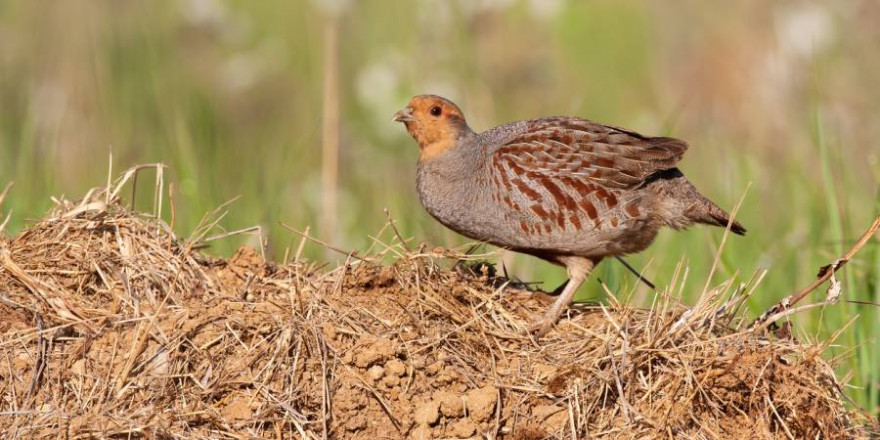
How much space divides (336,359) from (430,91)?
543 cm

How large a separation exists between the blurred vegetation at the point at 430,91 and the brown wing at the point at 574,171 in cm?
53

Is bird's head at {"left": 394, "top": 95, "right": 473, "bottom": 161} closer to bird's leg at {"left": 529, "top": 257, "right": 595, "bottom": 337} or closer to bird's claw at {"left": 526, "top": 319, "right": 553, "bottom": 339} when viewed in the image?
bird's leg at {"left": 529, "top": 257, "right": 595, "bottom": 337}

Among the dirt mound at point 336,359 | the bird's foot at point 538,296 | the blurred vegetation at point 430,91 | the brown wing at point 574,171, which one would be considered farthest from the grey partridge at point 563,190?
the dirt mound at point 336,359

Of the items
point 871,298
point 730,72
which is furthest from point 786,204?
point 730,72

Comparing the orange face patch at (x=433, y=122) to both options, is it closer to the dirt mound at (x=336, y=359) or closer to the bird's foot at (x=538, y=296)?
the bird's foot at (x=538, y=296)

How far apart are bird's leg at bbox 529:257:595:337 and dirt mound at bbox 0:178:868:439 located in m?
0.09

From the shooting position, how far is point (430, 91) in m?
8.59

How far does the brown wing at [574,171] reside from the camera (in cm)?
463

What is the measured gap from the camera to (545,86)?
394 inches

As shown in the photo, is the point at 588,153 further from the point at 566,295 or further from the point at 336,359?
the point at 336,359

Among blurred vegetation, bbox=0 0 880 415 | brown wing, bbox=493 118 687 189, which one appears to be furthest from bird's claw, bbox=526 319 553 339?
blurred vegetation, bbox=0 0 880 415

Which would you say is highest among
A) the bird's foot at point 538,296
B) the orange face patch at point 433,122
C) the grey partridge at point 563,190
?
the orange face patch at point 433,122

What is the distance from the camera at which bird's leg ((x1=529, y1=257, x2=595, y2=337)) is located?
385cm

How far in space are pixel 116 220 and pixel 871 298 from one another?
3.47 metres
